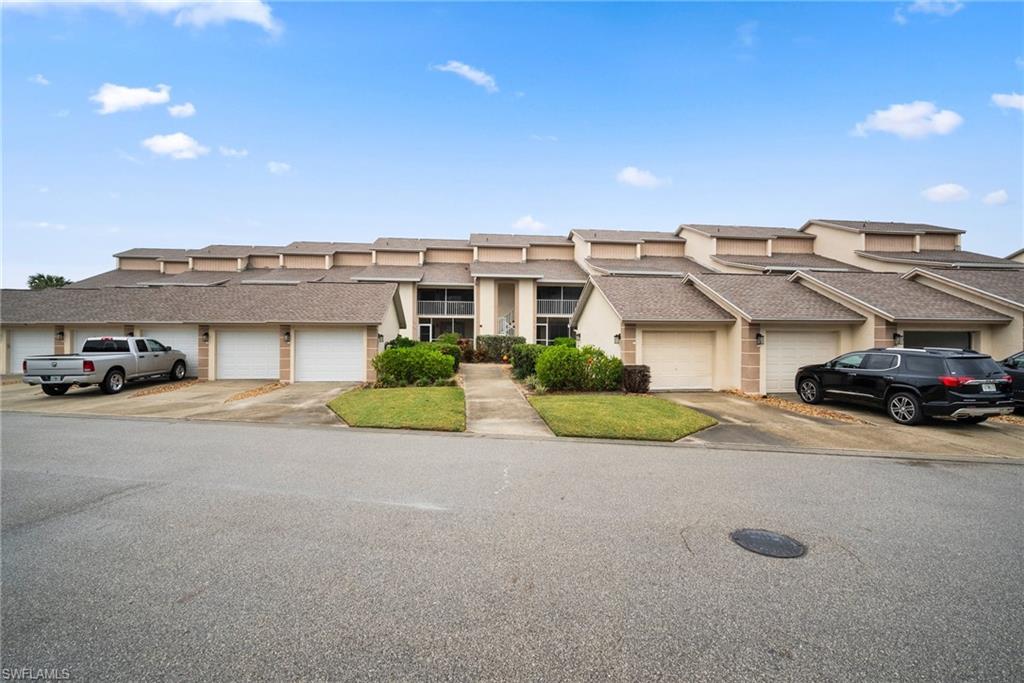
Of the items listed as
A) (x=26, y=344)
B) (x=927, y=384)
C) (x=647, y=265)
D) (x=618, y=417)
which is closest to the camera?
(x=927, y=384)

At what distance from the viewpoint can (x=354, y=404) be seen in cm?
1214

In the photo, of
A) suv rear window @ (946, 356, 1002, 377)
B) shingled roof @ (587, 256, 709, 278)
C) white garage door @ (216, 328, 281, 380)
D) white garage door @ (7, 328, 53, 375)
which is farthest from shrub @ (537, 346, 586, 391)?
white garage door @ (7, 328, 53, 375)

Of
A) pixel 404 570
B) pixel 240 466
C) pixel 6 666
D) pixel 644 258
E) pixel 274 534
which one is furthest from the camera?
pixel 644 258

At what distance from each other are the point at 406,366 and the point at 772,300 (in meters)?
13.4

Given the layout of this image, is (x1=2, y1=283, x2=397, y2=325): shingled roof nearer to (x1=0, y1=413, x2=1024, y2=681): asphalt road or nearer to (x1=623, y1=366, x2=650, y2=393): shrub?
(x1=623, y1=366, x2=650, y2=393): shrub

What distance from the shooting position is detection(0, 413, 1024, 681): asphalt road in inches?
103

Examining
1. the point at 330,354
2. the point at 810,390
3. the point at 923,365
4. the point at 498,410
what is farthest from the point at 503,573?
the point at 330,354

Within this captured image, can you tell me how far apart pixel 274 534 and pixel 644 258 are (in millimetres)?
33384

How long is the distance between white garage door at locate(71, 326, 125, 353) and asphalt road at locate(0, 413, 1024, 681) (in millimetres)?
15637

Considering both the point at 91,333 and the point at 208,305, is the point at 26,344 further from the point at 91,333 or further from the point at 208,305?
the point at 208,305

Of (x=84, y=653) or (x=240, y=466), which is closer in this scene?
(x=84, y=653)

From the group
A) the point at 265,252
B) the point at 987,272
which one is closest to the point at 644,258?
the point at 987,272

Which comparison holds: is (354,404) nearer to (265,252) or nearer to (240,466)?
(240,466)

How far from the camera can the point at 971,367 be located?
9.87 meters
